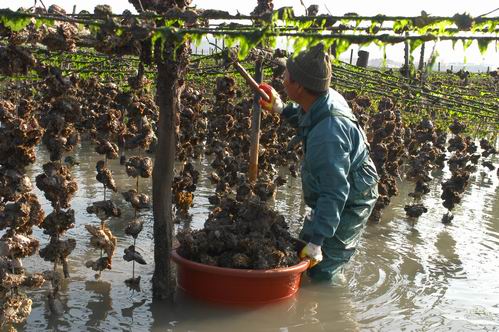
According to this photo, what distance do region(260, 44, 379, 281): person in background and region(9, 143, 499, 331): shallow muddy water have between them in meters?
0.48

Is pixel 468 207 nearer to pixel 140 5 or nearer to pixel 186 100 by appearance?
pixel 186 100

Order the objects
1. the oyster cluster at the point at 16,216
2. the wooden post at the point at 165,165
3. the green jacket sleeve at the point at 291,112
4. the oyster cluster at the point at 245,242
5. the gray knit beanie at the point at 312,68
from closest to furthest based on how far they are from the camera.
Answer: the oyster cluster at the point at 16,216 < the wooden post at the point at 165,165 < the oyster cluster at the point at 245,242 < the gray knit beanie at the point at 312,68 < the green jacket sleeve at the point at 291,112

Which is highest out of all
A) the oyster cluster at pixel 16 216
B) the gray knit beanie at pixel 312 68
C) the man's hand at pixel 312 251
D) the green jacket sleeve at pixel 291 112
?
the gray knit beanie at pixel 312 68

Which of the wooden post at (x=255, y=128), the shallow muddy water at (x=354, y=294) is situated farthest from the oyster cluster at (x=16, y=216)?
the wooden post at (x=255, y=128)

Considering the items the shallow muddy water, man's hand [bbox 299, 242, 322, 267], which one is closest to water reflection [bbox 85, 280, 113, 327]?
the shallow muddy water

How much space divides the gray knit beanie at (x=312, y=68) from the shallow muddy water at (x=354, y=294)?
6.38 feet

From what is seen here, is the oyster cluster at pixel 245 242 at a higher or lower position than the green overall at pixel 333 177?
lower

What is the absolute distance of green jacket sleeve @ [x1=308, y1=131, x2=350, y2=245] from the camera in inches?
200

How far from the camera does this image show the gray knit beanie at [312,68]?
5352mm

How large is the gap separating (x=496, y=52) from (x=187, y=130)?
18.1 feet

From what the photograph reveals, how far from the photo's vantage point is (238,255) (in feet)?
16.9

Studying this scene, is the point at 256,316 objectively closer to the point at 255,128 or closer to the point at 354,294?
the point at 354,294

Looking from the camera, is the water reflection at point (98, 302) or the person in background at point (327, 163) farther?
the person in background at point (327, 163)

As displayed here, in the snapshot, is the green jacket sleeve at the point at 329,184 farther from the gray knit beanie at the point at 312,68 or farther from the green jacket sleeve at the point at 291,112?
the green jacket sleeve at the point at 291,112
